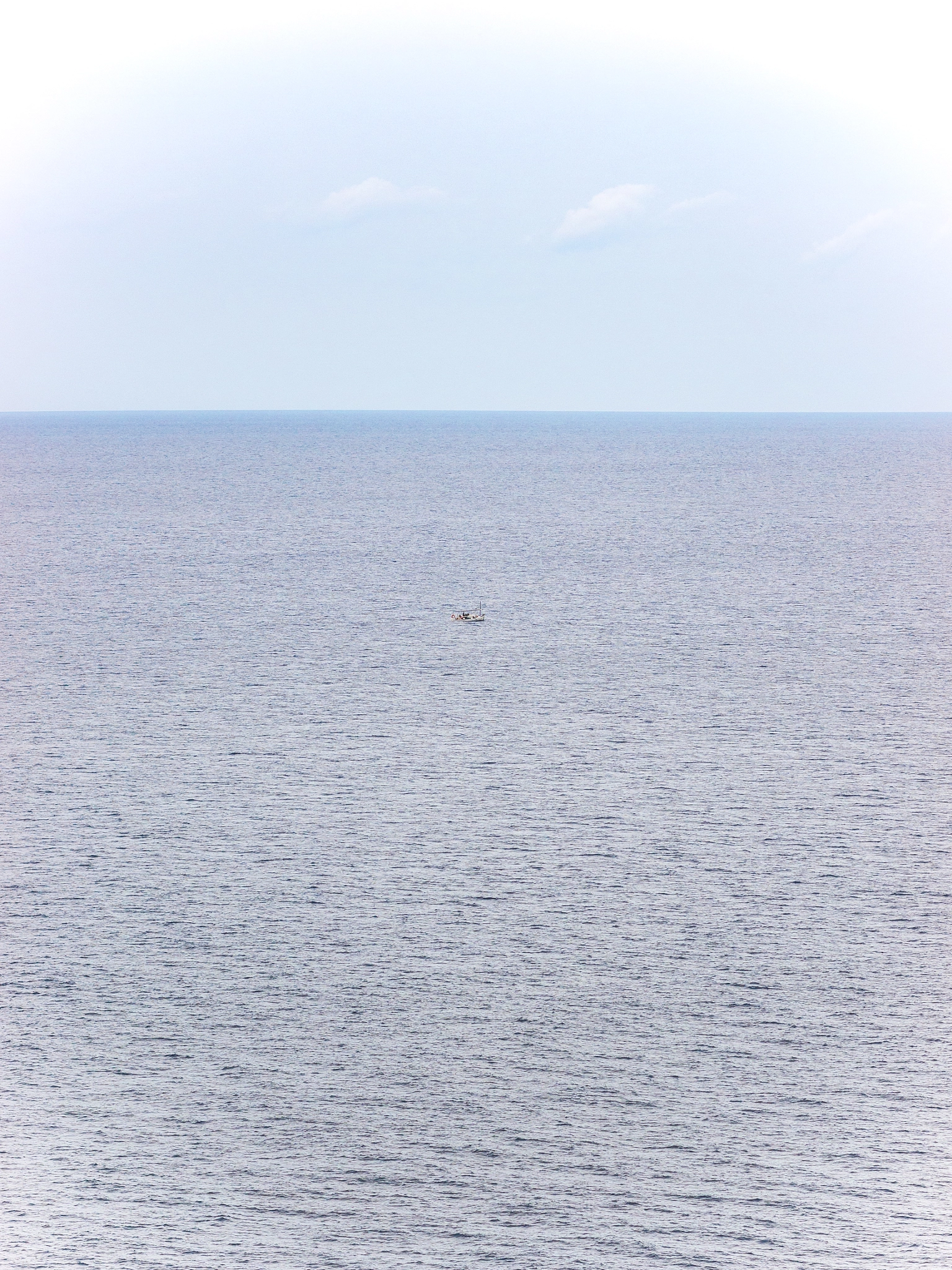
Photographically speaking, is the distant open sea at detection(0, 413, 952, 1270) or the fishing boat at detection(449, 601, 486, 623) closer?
the distant open sea at detection(0, 413, 952, 1270)

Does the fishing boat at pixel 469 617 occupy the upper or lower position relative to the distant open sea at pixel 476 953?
upper

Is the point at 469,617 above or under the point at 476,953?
above

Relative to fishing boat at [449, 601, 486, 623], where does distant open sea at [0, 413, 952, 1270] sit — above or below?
below

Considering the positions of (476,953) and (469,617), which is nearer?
(476,953)

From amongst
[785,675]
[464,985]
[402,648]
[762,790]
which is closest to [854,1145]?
[464,985]

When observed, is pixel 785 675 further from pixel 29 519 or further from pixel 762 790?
pixel 29 519
